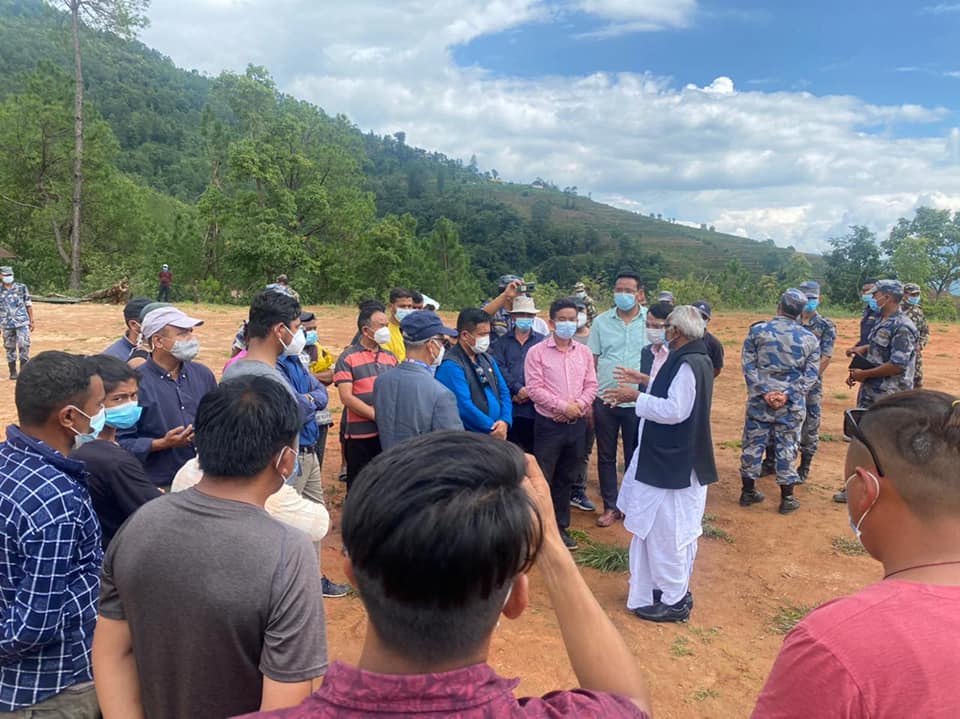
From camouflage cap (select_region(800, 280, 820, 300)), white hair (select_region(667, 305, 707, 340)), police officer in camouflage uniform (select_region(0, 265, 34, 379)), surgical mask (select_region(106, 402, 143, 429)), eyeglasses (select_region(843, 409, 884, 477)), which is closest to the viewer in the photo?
eyeglasses (select_region(843, 409, 884, 477))

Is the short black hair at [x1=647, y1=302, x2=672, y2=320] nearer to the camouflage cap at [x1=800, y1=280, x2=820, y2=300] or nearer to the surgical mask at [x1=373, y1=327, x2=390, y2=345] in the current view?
the surgical mask at [x1=373, y1=327, x2=390, y2=345]

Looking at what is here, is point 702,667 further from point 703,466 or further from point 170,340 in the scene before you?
point 170,340

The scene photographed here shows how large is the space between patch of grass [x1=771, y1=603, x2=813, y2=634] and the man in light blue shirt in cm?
152

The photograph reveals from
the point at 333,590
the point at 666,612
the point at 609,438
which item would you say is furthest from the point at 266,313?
the point at 609,438

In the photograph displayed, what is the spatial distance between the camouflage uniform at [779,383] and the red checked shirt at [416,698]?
5.02 meters

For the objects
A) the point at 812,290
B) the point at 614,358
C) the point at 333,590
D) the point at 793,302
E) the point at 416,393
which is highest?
the point at 812,290

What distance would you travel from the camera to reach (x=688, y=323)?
3574mm

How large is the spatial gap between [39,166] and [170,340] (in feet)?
98.6

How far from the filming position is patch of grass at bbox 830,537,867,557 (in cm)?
499

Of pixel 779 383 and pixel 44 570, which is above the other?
pixel 779 383

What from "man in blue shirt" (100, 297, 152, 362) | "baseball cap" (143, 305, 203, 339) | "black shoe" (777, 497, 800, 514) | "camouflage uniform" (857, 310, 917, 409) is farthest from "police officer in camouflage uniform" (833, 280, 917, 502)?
"man in blue shirt" (100, 297, 152, 362)

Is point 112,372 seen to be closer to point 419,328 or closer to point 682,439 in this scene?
point 419,328

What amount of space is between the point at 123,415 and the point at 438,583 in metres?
2.39

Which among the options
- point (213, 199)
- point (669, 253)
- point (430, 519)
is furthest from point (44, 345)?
point (669, 253)
